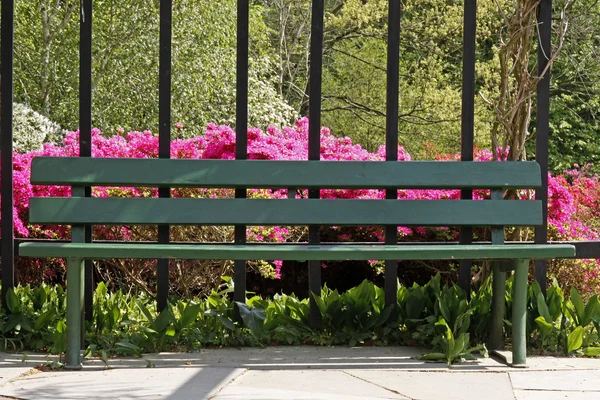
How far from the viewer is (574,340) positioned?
12.2 ft

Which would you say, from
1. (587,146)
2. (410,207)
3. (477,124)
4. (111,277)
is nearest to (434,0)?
(477,124)

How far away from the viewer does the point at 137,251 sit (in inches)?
129

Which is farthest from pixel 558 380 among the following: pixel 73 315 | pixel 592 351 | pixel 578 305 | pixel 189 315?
pixel 73 315

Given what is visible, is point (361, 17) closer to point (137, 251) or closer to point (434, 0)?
point (434, 0)

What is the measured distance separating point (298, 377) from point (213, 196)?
247 centimetres

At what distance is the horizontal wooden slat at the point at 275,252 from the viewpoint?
3277mm

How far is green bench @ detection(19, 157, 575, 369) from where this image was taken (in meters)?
3.56

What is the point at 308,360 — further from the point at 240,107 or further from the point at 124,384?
the point at 240,107

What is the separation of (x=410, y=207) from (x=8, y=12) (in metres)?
2.03

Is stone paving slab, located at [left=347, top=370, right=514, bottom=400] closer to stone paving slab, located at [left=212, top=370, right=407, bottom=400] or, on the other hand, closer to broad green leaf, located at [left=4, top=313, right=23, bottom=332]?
stone paving slab, located at [left=212, top=370, right=407, bottom=400]

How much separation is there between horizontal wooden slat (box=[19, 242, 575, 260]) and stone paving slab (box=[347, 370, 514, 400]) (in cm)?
46

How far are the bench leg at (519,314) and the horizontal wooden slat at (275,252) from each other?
89 millimetres

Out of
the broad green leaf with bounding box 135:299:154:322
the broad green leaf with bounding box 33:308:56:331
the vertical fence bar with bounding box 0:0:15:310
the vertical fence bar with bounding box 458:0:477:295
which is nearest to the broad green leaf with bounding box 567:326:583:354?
the vertical fence bar with bounding box 458:0:477:295

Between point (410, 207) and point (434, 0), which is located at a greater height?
point (434, 0)
